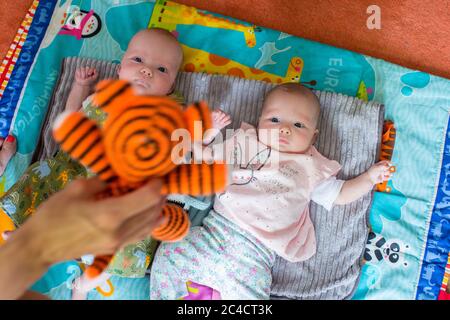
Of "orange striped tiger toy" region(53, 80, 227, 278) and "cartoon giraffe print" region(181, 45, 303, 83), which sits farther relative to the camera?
"cartoon giraffe print" region(181, 45, 303, 83)

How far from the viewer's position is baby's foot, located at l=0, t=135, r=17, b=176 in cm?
130

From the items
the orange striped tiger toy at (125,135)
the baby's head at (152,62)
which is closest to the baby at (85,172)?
the baby's head at (152,62)

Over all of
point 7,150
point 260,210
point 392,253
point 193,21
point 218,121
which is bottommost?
point 392,253

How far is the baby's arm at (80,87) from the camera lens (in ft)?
4.33

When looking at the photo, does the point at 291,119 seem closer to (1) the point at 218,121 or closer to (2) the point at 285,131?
(2) the point at 285,131

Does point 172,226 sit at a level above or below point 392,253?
above

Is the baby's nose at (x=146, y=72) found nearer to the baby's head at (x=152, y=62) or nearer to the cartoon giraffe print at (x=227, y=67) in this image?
the baby's head at (x=152, y=62)

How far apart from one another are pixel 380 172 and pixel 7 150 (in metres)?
1.06

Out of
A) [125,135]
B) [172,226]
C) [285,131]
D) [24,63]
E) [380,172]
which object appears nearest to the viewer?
[125,135]

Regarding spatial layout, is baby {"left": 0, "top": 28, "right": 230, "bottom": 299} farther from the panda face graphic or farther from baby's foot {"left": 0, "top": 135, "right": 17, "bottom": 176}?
the panda face graphic

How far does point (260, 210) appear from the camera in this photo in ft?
3.85

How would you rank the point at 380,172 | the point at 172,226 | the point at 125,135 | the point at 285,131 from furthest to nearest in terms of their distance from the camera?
1. the point at 380,172
2. the point at 285,131
3. the point at 172,226
4. the point at 125,135

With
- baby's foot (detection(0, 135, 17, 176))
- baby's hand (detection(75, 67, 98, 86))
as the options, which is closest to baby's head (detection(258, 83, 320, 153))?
baby's hand (detection(75, 67, 98, 86))

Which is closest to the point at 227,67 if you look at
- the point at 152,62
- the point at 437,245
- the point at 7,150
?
the point at 152,62
